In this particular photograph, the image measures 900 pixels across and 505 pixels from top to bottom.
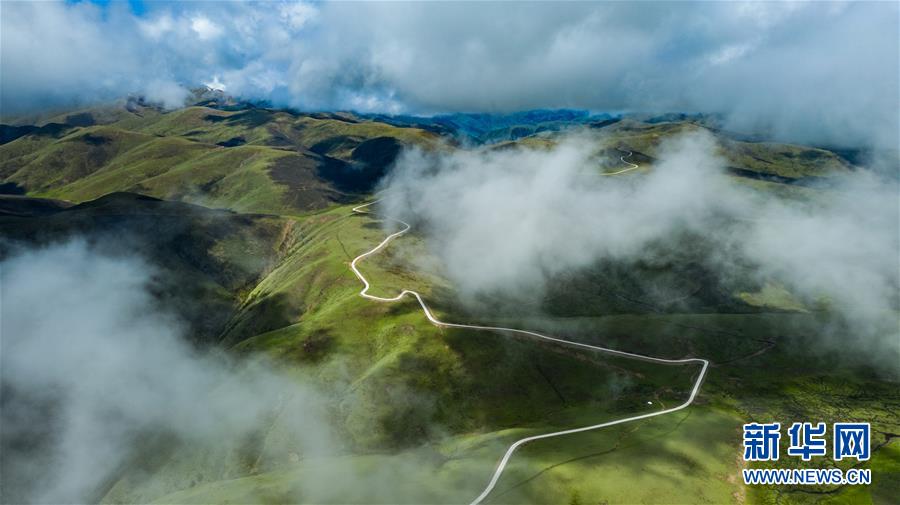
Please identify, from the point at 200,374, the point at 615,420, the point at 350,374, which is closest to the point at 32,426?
the point at 200,374

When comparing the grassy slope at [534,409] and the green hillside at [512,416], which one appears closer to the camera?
A: the grassy slope at [534,409]

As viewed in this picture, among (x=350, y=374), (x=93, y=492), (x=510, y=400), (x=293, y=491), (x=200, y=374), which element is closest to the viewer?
(x=293, y=491)

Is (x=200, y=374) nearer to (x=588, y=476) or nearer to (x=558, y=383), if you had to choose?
(x=558, y=383)

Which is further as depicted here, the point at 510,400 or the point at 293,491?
the point at 510,400

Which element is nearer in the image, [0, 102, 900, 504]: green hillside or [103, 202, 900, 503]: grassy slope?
[103, 202, 900, 503]: grassy slope

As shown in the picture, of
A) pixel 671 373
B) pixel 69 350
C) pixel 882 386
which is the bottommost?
pixel 882 386

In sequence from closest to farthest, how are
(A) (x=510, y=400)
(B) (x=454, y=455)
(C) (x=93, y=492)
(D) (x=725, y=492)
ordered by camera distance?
(D) (x=725, y=492)
(B) (x=454, y=455)
(C) (x=93, y=492)
(A) (x=510, y=400)

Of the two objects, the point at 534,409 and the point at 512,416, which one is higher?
the point at 534,409

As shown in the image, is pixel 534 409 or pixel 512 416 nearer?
pixel 512 416

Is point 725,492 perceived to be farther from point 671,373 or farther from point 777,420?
point 671,373

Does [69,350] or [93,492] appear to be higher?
[69,350]
